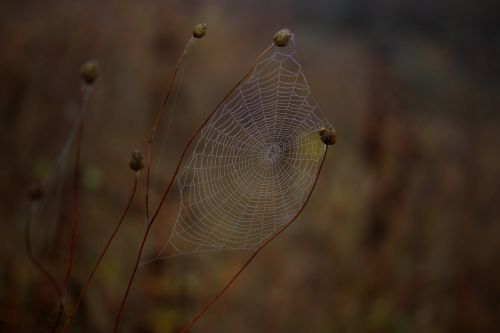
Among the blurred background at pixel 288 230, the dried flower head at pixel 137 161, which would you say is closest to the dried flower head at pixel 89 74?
the dried flower head at pixel 137 161

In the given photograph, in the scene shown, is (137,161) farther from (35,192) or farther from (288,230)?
(288,230)

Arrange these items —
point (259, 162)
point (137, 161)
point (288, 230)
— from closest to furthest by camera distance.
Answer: point (137, 161) < point (259, 162) < point (288, 230)

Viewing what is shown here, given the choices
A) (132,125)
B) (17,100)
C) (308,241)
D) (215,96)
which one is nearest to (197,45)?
(215,96)

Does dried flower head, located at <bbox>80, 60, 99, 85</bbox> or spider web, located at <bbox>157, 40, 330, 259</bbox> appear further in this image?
spider web, located at <bbox>157, 40, 330, 259</bbox>

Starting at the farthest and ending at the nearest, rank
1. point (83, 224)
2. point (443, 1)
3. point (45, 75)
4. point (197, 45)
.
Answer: point (443, 1) < point (197, 45) < point (45, 75) < point (83, 224)

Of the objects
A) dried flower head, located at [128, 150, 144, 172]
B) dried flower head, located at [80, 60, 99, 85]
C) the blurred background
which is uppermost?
dried flower head, located at [80, 60, 99, 85]

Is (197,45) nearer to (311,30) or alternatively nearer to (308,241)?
(311,30)

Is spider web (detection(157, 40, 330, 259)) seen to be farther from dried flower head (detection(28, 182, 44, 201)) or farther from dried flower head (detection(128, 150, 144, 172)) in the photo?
dried flower head (detection(28, 182, 44, 201))

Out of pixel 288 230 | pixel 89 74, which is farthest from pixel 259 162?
pixel 288 230

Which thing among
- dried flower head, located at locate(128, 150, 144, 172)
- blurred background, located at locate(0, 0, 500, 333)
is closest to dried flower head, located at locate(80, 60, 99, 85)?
dried flower head, located at locate(128, 150, 144, 172)
